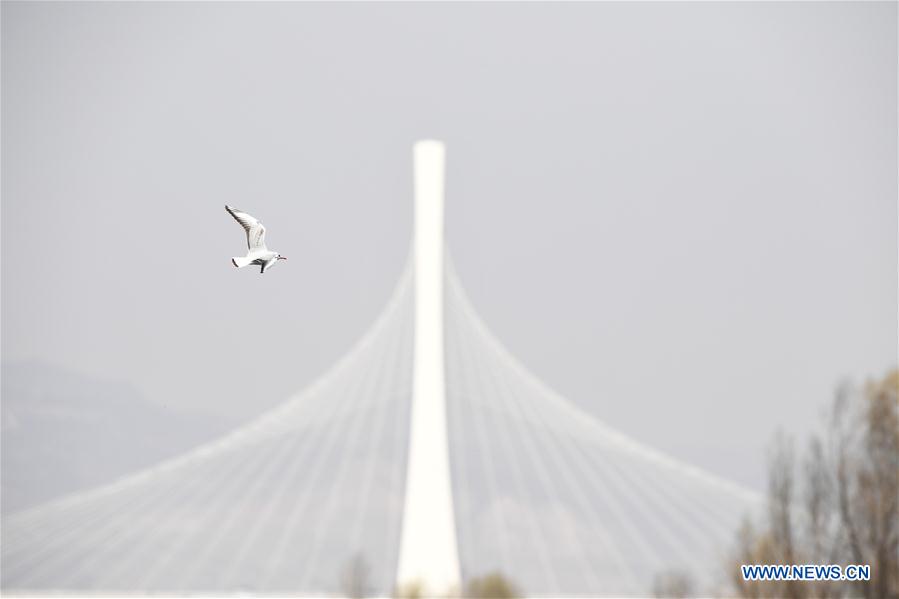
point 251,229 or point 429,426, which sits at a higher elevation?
point 251,229

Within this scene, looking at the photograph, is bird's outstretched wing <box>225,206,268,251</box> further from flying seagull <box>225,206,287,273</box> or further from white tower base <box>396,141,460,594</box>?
white tower base <box>396,141,460,594</box>

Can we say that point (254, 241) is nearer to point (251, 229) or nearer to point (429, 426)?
point (251, 229)

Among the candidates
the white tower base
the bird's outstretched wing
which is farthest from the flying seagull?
the white tower base

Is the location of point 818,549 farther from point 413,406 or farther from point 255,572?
point 255,572

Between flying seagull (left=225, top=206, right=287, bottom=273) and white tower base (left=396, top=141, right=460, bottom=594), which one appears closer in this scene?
flying seagull (left=225, top=206, right=287, bottom=273)

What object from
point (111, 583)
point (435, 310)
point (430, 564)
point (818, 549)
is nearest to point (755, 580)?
point (818, 549)

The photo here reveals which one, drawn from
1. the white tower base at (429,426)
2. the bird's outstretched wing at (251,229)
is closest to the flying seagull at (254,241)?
the bird's outstretched wing at (251,229)

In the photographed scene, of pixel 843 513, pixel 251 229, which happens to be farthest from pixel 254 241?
pixel 843 513
